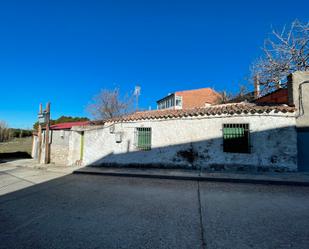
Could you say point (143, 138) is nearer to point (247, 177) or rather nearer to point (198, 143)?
point (198, 143)

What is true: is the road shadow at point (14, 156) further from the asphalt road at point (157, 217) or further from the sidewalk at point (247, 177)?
the sidewalk at point (247, 177)

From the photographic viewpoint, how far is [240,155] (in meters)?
8.05

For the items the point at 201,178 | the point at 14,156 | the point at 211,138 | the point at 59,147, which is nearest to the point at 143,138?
the point at 211,138

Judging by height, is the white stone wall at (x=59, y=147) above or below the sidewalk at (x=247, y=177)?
above

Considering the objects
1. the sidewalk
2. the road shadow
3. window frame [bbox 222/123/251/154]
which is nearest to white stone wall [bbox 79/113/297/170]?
window frame [bbox 222/123/251/154]

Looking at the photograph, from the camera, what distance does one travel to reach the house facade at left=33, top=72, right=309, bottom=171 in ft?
25.1

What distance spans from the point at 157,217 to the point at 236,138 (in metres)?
6.16

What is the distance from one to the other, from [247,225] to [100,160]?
892 cm

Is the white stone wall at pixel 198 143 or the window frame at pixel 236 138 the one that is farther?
the window frame at pixel 236 138

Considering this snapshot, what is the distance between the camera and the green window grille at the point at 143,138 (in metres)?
9.87

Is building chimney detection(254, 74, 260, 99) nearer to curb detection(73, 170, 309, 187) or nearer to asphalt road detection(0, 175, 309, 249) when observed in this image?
curb detection(73, 170, 309, 187)

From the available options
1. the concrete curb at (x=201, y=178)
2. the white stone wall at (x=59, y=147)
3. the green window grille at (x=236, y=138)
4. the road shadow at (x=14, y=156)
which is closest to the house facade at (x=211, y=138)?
the green window grille at (x=236, y=138)

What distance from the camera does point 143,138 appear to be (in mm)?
10000

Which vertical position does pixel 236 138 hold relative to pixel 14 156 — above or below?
above
